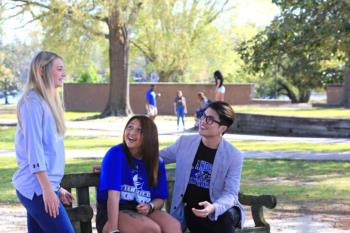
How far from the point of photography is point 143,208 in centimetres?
518

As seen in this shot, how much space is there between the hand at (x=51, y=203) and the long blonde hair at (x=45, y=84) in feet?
1.32

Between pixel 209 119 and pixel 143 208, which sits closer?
pixel 143 208

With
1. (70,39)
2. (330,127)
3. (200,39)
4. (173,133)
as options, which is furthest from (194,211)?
(200,39)

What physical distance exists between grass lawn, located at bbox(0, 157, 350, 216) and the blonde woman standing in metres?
5.66

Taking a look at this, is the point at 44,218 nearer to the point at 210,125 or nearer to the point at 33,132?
the point at 33,132

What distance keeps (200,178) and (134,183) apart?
0.58m

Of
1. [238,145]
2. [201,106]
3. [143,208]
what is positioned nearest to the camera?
[143,208]

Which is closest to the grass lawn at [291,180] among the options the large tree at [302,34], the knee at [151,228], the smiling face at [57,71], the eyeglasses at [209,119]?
the large tree at [302,34]

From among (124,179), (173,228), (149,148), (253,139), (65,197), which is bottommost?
(253,139)

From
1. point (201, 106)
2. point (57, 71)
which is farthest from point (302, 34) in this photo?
point (201, 106)

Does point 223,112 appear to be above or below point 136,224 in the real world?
above

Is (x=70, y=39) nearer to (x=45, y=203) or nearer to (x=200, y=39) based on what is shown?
(x=200, y=39)

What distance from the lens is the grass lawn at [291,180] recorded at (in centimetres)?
1043

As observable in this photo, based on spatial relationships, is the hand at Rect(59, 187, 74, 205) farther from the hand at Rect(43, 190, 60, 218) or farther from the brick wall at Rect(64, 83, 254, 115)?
the brick wall at Rect(64, 83, 254, 115)
